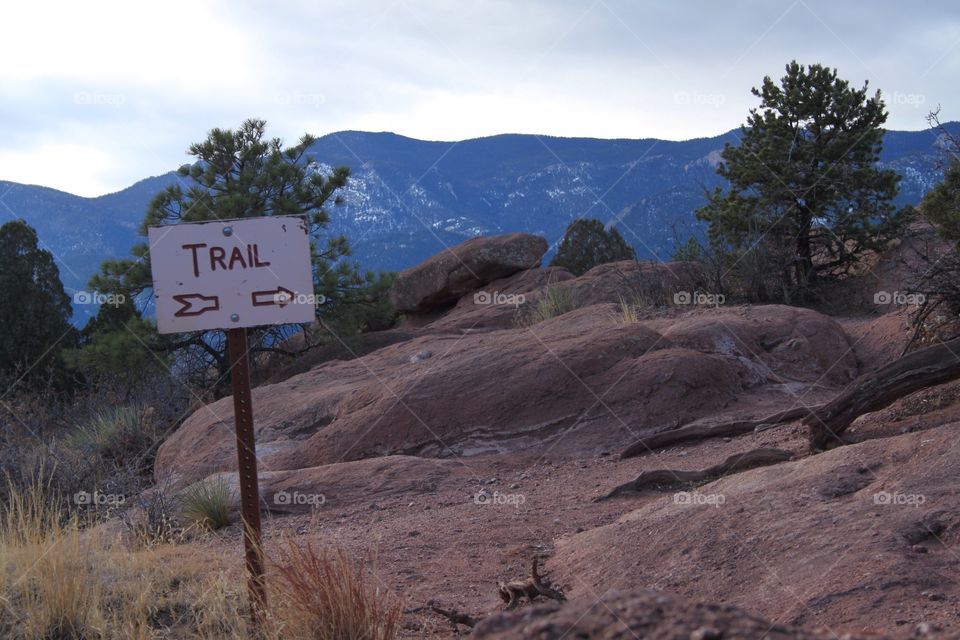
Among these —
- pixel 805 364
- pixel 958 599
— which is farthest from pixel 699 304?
pixel 958 599

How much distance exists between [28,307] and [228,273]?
18.0 meters

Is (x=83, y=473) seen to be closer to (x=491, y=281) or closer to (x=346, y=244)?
(x=346, y=244)

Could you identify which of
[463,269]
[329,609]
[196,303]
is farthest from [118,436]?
[463,269]

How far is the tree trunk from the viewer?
6.96 meters

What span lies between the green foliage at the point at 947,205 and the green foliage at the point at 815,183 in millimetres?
5871

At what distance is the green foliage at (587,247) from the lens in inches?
1066

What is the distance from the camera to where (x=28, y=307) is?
803 inches

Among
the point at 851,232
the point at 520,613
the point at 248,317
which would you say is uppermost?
the point at 851,232

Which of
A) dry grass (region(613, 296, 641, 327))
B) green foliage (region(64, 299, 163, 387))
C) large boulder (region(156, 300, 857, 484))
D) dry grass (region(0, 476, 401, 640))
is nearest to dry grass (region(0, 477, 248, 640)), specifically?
dry grass (region(0, 476, 401, 640))

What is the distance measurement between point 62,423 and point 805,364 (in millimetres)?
12532

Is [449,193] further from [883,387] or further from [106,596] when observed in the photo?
[106,596]

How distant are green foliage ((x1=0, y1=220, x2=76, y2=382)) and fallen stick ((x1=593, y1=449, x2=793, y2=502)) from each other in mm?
16385

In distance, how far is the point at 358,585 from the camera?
4.44 meters

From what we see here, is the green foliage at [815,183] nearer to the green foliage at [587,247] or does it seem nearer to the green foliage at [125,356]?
the green foliage at [587,247]
